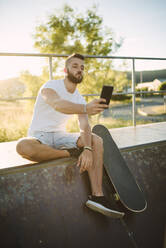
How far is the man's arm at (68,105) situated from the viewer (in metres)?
1.58

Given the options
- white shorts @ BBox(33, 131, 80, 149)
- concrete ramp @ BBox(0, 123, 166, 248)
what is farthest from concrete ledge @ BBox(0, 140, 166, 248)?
white shorts @ BBox(33, 131, 80, 149)

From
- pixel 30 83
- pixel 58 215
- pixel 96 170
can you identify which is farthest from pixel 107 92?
pixel 30 83

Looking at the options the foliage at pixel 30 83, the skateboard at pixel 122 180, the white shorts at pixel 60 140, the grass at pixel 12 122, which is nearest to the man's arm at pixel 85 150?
the white shorts at pixel 60 140

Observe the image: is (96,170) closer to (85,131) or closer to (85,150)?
(85,150)

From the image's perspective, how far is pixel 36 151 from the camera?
1.64 metres

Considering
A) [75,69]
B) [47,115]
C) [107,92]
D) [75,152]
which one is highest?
[75,69]

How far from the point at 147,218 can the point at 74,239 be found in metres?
0.65

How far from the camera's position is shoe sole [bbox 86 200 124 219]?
143 cm

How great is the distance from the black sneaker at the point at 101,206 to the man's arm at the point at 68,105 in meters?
0.63

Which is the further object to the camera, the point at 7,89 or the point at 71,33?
the point at 71,33

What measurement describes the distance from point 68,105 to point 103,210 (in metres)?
0.81

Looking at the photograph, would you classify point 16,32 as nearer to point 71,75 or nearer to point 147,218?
point 71,75

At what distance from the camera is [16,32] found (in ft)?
37.9

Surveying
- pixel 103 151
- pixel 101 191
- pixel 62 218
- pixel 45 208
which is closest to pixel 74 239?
pixel 62 218
